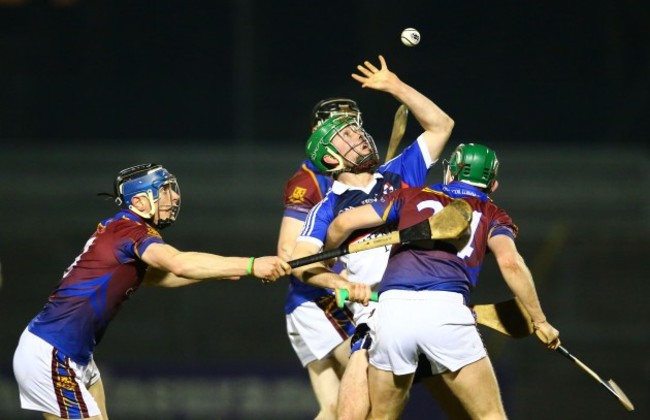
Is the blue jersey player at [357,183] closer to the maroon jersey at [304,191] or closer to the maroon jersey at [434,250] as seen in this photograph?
the maroon jersey at [434,250]

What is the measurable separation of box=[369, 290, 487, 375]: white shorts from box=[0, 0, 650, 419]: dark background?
6658mm

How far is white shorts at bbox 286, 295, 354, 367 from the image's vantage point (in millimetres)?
6645

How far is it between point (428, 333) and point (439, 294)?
0.17m

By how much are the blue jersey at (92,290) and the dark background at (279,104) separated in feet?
20.7

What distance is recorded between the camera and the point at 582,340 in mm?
10703

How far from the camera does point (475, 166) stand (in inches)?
219

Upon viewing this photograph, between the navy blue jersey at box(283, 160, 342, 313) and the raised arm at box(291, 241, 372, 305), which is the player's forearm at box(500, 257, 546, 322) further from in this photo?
the navy blue jersey at box(283, 160, 342, 313)

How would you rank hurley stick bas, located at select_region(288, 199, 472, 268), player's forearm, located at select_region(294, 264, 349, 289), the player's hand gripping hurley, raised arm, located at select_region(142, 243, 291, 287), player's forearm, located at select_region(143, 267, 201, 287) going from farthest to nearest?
player's forearm, located at select_region(143, 267, 201, 287) → the player's hand gripping hurley → player's forearm, located at select_region(294, 264, 349, 289) → raised arm, located at select_region(142, 243, 291, 287) → hurley stick bas, located at select_region(288, 199, 472, 268)

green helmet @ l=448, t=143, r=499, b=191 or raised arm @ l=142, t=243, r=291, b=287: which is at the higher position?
green helmet @ l=448, t=143, r=499, b=191

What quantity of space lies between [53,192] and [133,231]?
26.8 ft

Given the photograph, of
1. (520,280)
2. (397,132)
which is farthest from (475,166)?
(397,132)

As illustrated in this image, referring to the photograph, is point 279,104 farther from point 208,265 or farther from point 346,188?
point 208,265

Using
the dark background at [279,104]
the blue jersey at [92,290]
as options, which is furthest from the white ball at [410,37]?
the dark background at [279,104]

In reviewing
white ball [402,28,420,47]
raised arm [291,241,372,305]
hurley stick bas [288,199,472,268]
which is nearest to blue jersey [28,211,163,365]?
raised arm [291,241,372,305]
